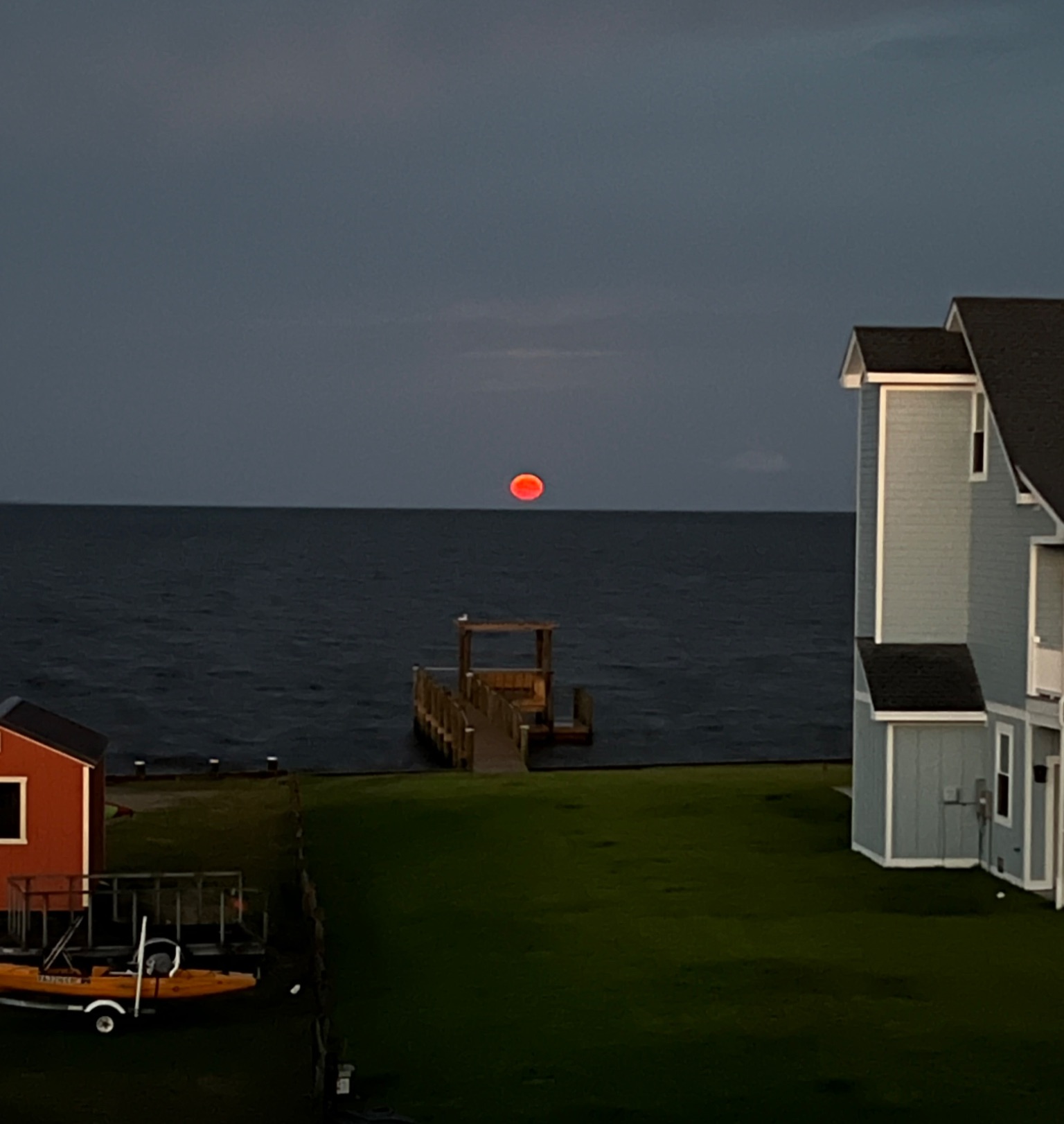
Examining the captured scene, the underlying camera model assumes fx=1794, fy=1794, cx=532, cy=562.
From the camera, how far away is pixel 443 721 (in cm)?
5244

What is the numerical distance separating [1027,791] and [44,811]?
44.2 ft

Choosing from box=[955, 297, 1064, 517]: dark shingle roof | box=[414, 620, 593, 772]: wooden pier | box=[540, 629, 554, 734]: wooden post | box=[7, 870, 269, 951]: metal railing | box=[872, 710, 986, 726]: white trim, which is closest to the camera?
box=[7, 870, 269, 951]: metal railing

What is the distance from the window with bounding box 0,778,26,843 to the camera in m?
23.0

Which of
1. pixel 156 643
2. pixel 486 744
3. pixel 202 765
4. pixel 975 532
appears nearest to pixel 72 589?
pixel 156 643

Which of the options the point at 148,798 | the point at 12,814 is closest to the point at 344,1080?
the point at 12,814

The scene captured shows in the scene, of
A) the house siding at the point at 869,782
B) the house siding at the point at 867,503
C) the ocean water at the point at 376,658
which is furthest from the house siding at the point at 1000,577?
the ocean water at the point at 376,658

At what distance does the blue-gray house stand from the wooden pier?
18.9 meters

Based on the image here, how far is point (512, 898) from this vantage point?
81.8 ft

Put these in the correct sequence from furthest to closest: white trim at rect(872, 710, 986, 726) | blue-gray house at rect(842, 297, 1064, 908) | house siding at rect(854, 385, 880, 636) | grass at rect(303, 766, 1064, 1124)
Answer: house siding at rect(854, 385, 880, 636)
white trim at rect(872, 710, 986, 726)
blue-gray house at rect(842, 297, 1064, 908)
grass at rect(303, 766, 1064, 1124)

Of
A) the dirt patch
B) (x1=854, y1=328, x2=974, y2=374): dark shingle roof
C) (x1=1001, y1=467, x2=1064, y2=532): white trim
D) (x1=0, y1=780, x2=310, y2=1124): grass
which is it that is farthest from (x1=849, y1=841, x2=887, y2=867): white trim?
the dirt patch

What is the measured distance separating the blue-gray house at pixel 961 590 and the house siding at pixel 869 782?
4cm

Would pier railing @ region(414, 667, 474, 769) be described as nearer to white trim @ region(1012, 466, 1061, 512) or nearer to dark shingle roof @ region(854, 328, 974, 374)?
dark shingle roof @ region(854, 328, 974, 374)

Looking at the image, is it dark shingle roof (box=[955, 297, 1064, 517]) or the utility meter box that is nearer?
the utility meter box

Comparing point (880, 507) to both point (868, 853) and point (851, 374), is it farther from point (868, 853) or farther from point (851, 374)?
point (868, 853)
